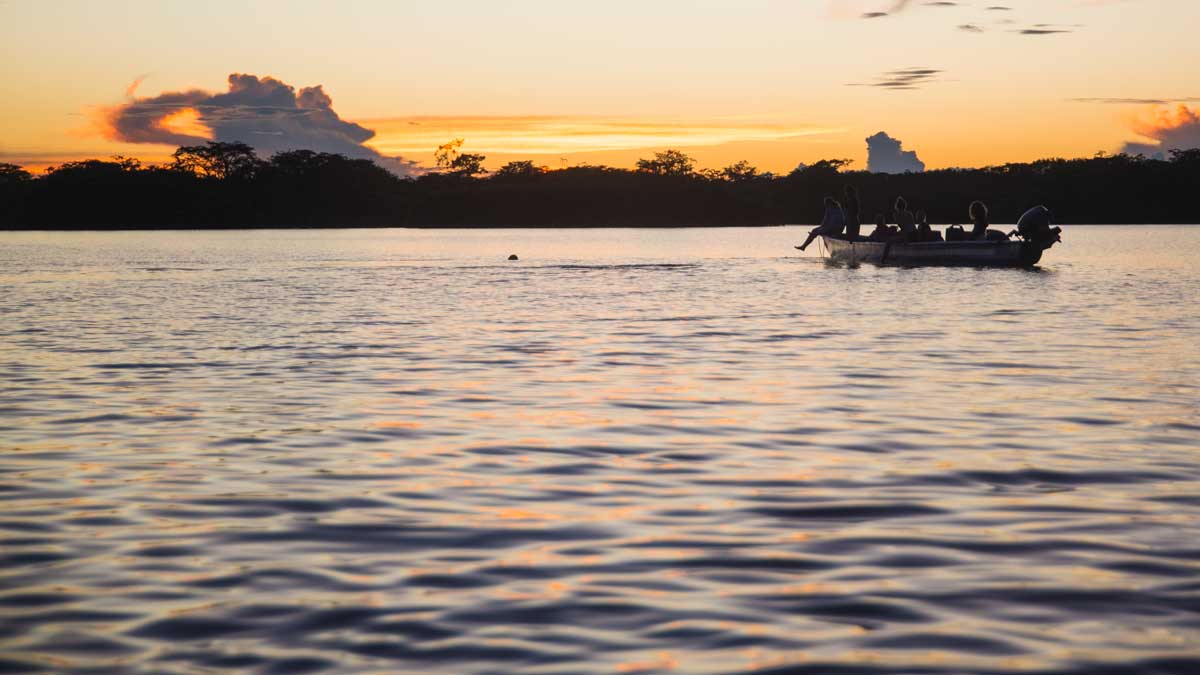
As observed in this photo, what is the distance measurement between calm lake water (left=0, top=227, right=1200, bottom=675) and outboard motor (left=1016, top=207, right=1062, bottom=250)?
2514 centimetres

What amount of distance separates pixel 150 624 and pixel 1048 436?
8603mm

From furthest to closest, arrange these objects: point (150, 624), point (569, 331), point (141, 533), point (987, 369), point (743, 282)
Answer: point (743, 282), point (569, 331), point (987, 369), point (141, 533), point (150, 624)

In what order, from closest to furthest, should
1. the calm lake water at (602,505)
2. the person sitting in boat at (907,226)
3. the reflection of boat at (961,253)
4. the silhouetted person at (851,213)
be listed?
the calm lake water at (602,505), the reflection of boat at (961,253), the person sitting in boat at (907,226), the silhouetted person at (851,213)

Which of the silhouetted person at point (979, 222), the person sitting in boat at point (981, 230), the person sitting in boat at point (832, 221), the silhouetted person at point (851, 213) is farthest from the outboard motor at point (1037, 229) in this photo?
the person sitting in boat at point (832, 221)

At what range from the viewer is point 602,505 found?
920 centimetres

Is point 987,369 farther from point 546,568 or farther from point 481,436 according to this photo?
point 546,568

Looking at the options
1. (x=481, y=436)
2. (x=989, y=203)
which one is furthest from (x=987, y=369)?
(x=989, y=203)

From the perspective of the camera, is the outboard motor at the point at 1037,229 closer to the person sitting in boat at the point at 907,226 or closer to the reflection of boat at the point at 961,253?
the reflection of boat at the point at 961,253

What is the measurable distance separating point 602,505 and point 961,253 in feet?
134

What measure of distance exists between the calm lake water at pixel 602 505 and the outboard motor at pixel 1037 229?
25.1 metres

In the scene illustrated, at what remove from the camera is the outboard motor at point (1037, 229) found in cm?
4716

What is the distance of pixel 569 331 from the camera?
25.3 m

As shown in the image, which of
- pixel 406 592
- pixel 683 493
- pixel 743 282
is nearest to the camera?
pixel 406 592

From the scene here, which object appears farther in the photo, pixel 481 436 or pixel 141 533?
pixel 481 436
